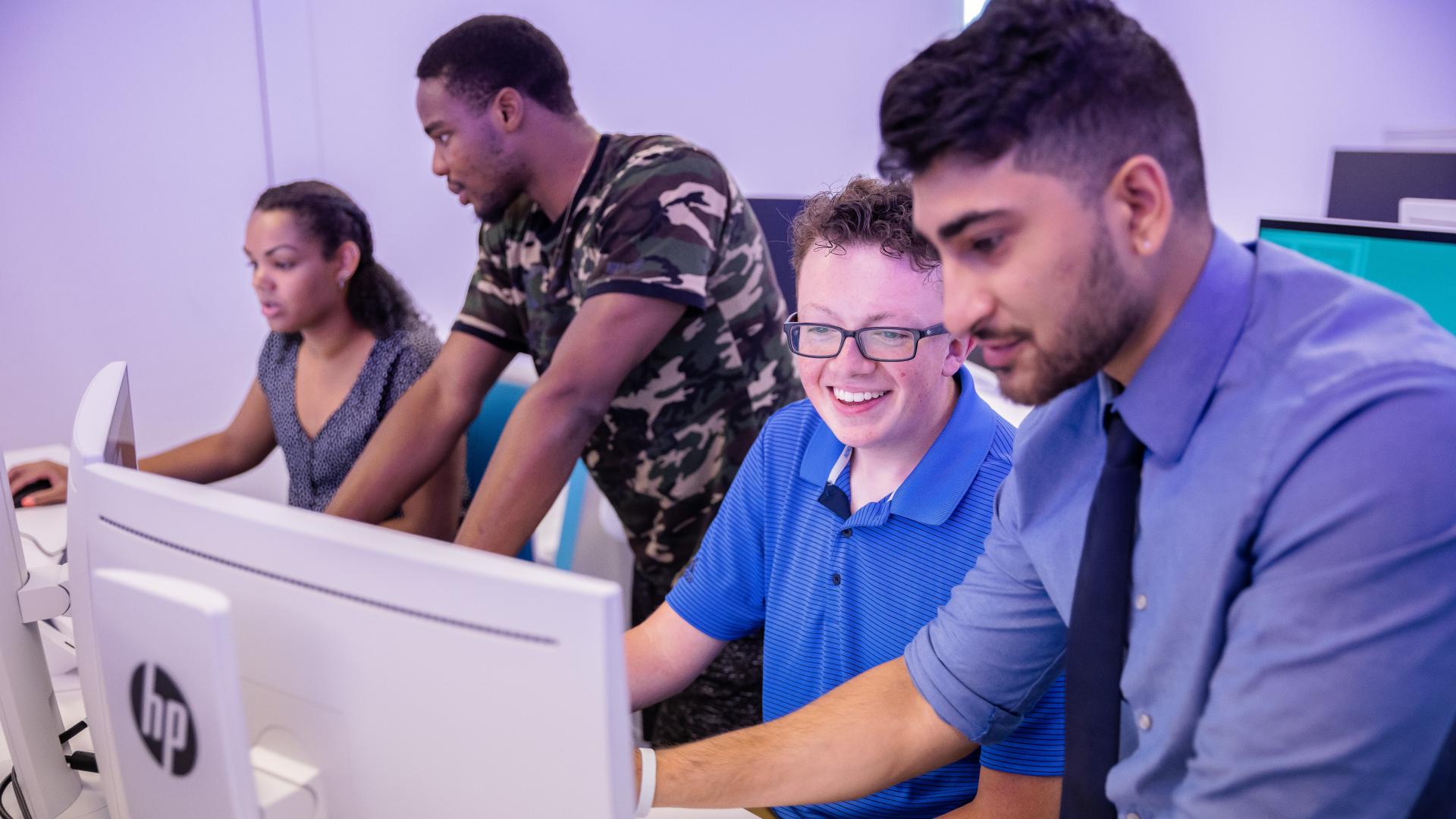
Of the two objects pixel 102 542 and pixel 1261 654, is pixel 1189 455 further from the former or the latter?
pixel 102 542

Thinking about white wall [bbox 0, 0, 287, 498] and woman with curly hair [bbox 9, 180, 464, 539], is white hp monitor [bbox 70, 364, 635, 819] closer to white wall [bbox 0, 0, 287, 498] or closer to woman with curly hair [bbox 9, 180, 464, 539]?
woman with curly hair [bbox 9, 180, 464, 539]

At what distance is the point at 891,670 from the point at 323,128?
2855mm

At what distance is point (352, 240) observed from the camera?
2150 mm

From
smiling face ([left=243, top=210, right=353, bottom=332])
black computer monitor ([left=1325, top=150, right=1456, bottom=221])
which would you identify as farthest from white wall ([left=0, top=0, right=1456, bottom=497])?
black computer monitor ([left=1325, top=150, right=1456, bottom=221])

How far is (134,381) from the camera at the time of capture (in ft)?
10.4

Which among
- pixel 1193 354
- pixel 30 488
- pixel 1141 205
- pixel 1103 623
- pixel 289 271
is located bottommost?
pixel 30 488

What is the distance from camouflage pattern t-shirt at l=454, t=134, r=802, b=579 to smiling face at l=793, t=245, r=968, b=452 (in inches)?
17.1

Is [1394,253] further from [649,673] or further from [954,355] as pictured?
[649,673]

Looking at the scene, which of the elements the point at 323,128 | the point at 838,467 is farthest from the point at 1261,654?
the point at 323,128

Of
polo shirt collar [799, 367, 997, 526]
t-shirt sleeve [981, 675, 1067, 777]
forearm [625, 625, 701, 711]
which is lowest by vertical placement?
forearm [625, 625, 701, 711]

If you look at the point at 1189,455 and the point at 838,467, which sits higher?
the point at 1189,455

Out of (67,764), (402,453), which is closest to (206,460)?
(402,453)

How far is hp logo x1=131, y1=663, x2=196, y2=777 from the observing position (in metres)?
0.73

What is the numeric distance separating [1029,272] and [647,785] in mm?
561
